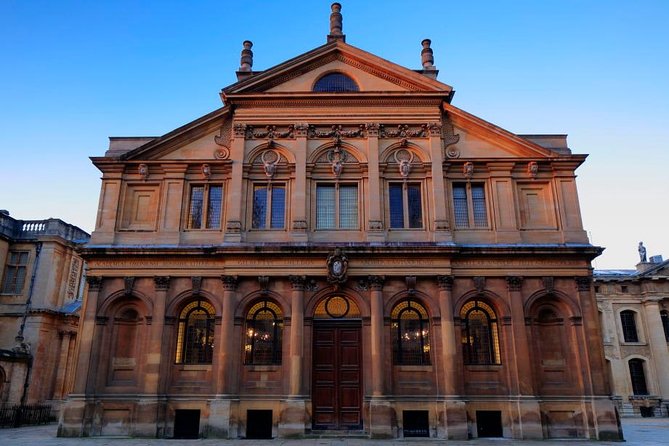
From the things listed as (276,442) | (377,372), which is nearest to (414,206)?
(377,372)

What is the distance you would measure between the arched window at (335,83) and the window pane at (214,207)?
302 inches

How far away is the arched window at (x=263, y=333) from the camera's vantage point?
77.1 feet

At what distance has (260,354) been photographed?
77.3 feet

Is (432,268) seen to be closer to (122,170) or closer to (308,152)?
(308,152)

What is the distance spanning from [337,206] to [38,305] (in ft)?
76.6

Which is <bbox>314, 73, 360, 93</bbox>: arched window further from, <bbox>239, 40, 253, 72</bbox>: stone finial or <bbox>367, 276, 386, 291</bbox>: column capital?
<bbox>367, 276, 386, 291</bbox>: column capital

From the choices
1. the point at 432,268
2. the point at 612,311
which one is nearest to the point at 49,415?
the point at 432,268

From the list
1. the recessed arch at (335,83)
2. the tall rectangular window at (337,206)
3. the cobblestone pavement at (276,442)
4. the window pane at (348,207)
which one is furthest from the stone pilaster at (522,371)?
the recessed arch at (335,83)

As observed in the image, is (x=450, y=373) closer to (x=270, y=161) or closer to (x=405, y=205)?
(x=405, y=205)

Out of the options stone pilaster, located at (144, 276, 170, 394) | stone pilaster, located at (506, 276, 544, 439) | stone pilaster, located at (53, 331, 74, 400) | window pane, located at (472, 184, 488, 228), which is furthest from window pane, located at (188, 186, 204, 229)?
stone pilaster, located at (53, 331, 74, 400)

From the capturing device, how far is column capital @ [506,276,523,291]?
78.4ft

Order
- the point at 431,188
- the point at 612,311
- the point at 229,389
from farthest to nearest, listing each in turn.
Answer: the point at 612,311, the point at 431,188, the point at 229,389

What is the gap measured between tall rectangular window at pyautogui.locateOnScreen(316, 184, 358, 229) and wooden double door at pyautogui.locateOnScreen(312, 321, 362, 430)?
4.94 meters

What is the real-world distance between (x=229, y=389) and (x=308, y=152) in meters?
12.2
